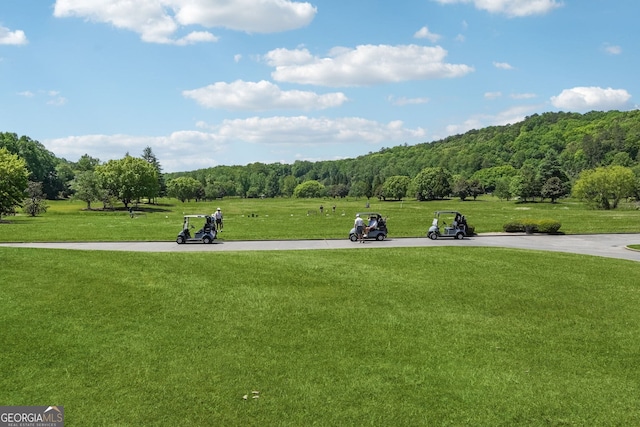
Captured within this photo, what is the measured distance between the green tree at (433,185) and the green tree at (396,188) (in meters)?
8.63

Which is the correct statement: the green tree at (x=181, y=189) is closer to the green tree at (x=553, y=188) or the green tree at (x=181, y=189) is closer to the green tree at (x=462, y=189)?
the green tree at (x=462, y=189)

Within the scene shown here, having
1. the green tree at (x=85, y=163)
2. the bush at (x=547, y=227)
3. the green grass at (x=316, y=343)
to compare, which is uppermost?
the green tree at (x=85, y=163)

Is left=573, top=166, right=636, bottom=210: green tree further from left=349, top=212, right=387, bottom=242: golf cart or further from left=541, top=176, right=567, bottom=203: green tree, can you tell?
left=349, top=212, right=387, bottom=242: golf cart

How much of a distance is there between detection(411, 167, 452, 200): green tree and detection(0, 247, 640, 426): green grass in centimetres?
11610

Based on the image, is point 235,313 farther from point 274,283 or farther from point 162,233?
point 162,233

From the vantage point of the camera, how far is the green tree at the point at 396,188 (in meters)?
145

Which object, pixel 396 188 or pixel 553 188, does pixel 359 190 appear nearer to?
pixel 396 188

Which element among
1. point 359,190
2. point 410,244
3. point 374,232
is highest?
point 359,190

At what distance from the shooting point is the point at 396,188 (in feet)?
478

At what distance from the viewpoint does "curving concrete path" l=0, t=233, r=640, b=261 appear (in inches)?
1072

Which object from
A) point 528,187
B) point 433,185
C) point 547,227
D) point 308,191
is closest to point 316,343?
point 547,227

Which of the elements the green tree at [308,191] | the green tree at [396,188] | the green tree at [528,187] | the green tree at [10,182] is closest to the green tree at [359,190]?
the green tree at [308,191]

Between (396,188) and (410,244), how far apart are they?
11817cm

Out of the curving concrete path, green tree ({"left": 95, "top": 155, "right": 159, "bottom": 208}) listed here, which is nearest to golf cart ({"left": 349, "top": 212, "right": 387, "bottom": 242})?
the curving concrete path
